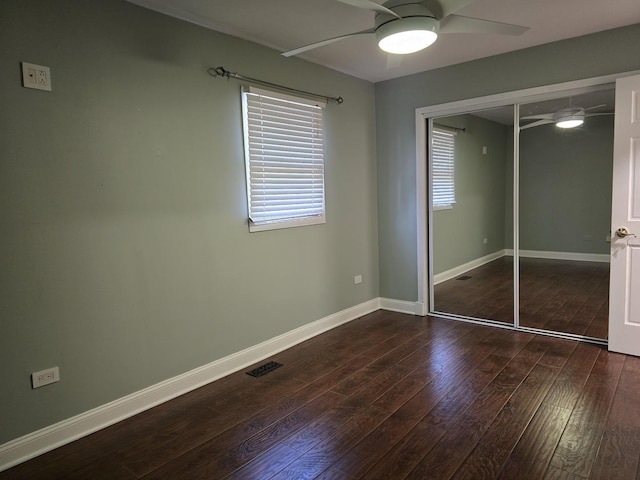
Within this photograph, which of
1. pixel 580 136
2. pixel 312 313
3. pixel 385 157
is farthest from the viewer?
pixel 385 157

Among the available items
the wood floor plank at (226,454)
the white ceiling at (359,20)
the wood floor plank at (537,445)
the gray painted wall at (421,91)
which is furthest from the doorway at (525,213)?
the wood floor plank at (226,454)

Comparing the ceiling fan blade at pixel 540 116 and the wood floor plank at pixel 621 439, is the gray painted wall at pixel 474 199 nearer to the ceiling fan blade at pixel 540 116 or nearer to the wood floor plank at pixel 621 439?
the ceiling fan blade at pixel 540 116

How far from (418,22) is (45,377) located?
273 cm

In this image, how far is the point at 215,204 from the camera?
3037 millimetres

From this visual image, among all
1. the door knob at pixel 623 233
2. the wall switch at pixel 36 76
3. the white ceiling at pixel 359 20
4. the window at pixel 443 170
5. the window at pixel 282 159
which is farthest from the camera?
the window at pixel 443 170

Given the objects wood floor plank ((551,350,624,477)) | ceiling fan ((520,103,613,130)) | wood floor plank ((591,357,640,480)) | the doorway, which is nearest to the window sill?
the doorway

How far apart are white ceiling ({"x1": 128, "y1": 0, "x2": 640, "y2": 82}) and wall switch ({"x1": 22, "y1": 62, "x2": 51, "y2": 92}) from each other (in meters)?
0.75

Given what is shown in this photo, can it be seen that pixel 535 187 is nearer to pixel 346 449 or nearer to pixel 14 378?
pixel 346 449

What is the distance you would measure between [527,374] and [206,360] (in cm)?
236

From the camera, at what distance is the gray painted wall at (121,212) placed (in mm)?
2131

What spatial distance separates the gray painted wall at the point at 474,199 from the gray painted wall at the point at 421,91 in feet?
1.00

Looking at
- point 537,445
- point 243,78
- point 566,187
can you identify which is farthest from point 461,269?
point 243,78

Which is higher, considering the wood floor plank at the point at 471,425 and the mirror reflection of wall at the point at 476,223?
the mirror reflection of wall at the point at 476,223

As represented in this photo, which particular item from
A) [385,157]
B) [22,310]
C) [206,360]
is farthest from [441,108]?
[22,310]
